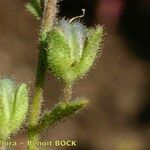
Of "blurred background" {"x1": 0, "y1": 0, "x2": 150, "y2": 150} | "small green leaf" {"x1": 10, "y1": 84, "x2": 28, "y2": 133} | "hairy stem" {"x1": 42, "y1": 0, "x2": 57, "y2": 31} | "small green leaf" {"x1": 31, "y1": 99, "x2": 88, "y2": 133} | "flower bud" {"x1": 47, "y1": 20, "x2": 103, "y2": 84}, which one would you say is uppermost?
"blurred background" {"x1": 0, "y1": 0, "x2": 150, "y2": 150}

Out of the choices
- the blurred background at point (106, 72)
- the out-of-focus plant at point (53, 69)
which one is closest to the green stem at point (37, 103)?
the out-of-focus plant at point (53, 69)

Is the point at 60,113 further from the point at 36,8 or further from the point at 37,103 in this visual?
the point at 36,8

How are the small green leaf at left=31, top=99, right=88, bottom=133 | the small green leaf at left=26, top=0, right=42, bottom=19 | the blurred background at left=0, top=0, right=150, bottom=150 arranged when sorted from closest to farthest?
the small green leaf at left=31, top=99, right=88, bottom=133 < the small green leaf at left=26, top=0, right=42, bottom=19 < the blurred background at left=0, top=0, right=150, bottom=150

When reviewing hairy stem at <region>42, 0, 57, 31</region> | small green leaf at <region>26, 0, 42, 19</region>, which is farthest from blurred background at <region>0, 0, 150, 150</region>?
hairy stem at <region>42, 0, 57, 31</region>

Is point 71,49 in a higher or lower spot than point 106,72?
lower

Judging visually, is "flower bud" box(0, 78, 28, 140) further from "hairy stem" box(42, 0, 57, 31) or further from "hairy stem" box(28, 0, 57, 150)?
"hairy stem" box(42, 0, 57, 31)

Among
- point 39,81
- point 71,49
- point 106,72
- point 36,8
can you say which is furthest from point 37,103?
point 106,72
